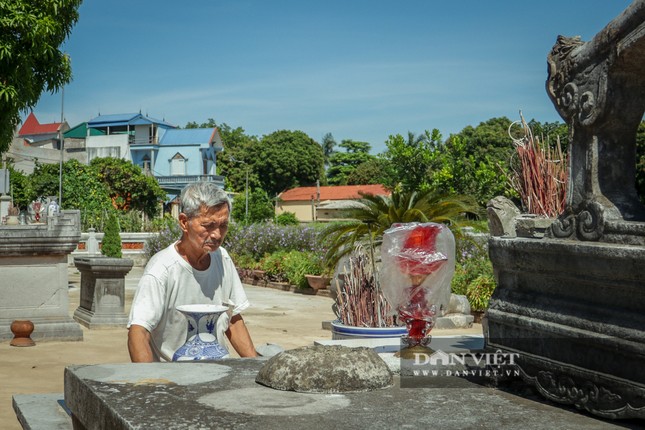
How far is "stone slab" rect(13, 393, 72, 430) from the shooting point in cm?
346

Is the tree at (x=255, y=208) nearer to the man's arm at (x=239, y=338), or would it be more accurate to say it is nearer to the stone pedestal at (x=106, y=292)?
the stone pedestal at (x=106, y=292)

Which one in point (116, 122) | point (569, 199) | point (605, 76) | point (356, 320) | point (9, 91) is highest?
point (116, 122)

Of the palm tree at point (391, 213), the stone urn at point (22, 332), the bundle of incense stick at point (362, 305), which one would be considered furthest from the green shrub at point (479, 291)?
the stone urn at point (22, 332)

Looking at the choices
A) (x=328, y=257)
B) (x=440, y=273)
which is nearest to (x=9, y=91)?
(x=328, y=257)

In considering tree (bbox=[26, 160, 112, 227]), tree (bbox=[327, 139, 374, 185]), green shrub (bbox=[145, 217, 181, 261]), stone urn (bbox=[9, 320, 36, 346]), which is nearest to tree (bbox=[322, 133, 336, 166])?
tree (bbox=[327, 139, 374, 185])

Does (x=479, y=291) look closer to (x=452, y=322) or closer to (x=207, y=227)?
(x=452, y=322)

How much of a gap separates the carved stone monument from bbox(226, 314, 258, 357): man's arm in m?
1.88

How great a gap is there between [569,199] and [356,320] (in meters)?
4.75

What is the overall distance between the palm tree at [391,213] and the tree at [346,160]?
71.9 m

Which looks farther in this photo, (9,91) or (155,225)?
(155,225)

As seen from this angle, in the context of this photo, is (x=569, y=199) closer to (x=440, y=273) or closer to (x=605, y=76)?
(x=605, y=76)

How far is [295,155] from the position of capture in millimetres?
73688

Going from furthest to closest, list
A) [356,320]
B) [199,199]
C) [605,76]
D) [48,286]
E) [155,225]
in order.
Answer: [155,225]
[48,286]
[356,320]
[199,199]
[605,76]

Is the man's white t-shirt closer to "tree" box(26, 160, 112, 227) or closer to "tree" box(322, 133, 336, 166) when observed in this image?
"tree" box(26, 160, 112, 227)
